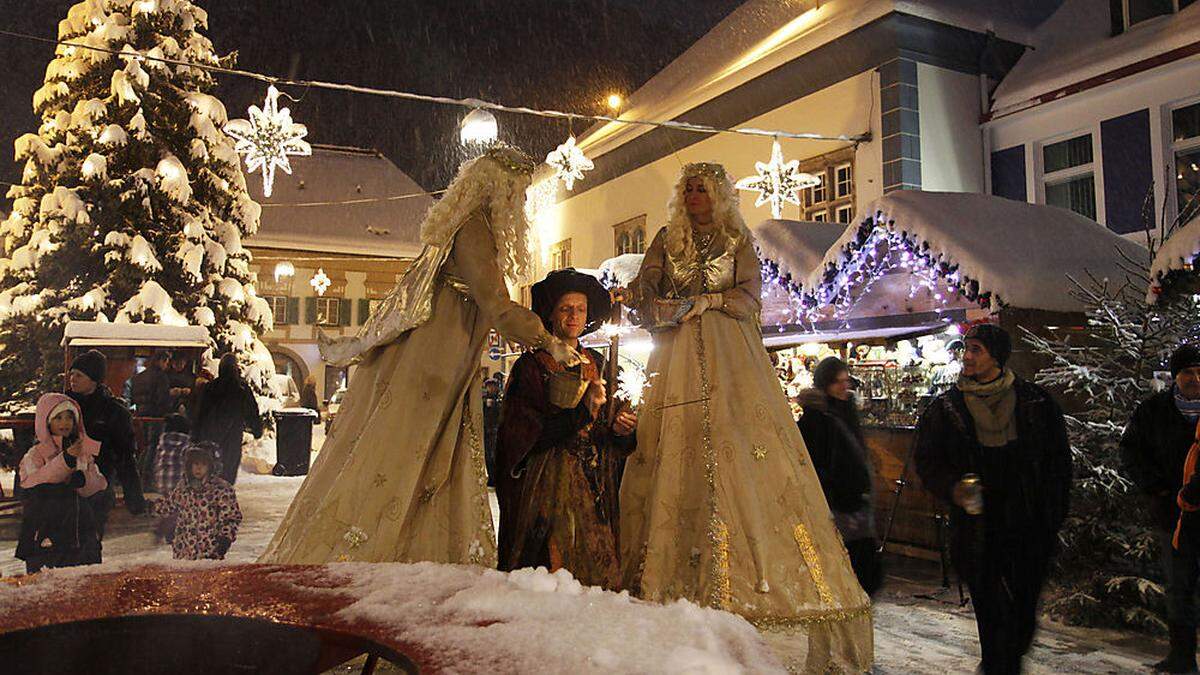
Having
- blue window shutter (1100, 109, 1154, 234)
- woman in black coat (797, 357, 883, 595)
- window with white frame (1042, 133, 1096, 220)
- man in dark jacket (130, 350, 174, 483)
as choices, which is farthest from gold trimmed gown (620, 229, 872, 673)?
window with white frame (1042, 133, 1096, 220)

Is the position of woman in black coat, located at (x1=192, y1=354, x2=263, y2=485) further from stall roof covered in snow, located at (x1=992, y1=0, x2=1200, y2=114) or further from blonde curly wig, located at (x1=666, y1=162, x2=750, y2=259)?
stall roof covered in snow, located at (x1=992, y1=0, x2=1200, y2=114)

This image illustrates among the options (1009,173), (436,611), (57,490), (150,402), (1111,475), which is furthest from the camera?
(1009,173)

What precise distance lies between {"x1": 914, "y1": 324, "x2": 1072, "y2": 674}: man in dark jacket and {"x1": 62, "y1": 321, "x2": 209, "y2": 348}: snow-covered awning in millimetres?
9666

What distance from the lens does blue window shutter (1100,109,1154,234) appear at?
447 inches

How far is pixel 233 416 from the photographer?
884cm

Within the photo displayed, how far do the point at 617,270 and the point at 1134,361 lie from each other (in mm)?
6956

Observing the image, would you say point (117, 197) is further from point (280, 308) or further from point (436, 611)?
point (280, 308)

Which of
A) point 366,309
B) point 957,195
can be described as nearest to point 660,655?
point 957,195

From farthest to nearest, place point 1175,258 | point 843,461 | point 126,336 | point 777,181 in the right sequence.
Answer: point 777,181 < point 126,336 < point 1175,258 < point 843,461

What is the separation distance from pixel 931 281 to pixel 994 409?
169 inches

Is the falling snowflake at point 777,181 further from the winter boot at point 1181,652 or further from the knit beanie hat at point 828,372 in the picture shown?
the winter boot at point 1181,652

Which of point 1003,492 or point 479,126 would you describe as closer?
point 1003,492

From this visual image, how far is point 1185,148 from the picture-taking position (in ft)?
36.0

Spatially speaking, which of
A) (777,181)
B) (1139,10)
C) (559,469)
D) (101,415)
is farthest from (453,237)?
(1139,10)
